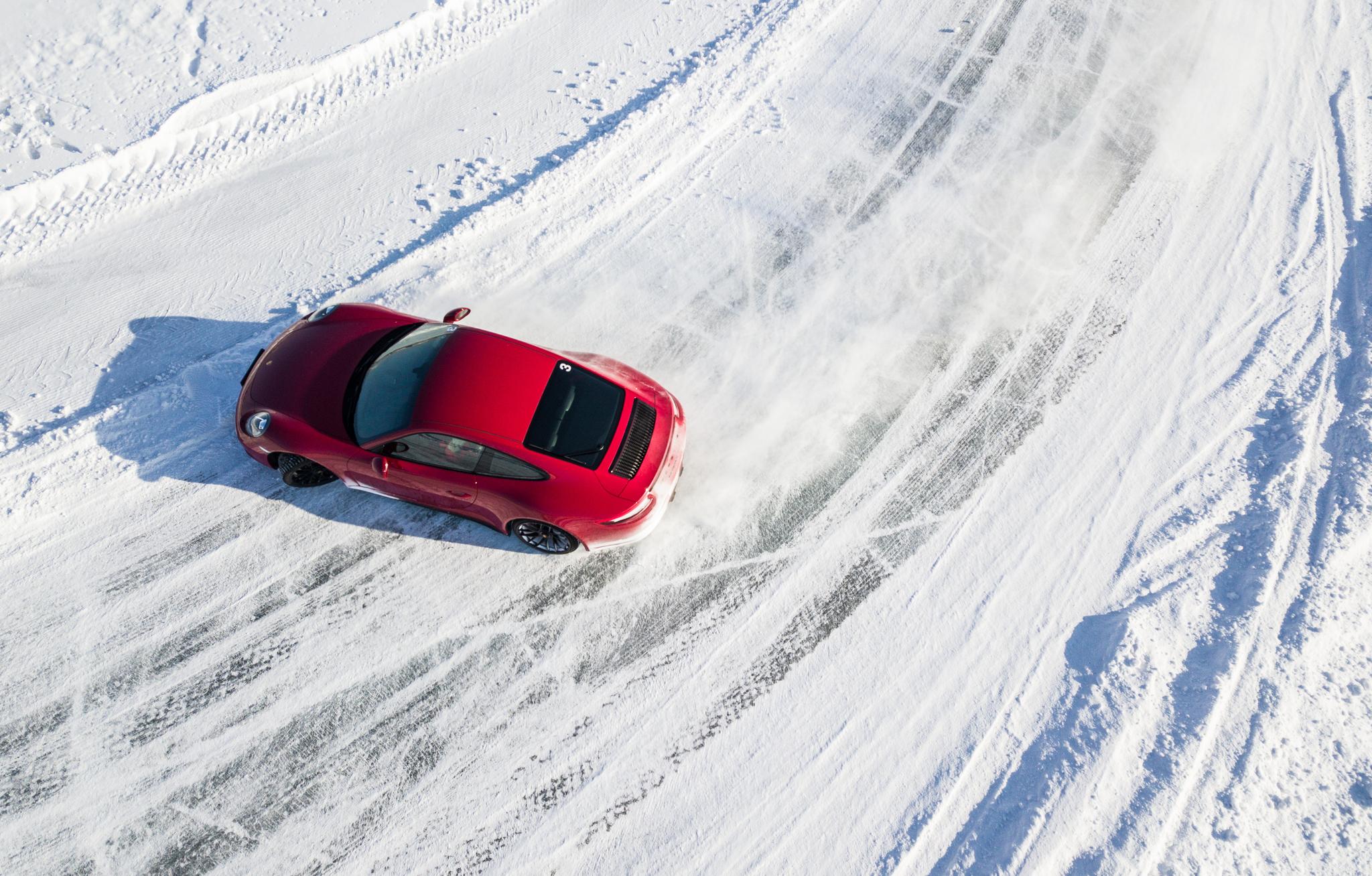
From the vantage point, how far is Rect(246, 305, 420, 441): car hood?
22.0 ft

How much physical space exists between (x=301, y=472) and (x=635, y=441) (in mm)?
3195

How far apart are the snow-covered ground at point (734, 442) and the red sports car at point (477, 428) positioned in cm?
68

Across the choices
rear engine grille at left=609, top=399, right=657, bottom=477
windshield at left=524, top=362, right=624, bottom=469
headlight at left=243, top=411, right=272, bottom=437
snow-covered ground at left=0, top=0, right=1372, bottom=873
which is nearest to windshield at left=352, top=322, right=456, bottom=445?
headlight at left=243, top=411, right=272, bottom=437

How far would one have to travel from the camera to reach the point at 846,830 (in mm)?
6082

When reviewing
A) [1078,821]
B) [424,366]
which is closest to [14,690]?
[424,366]

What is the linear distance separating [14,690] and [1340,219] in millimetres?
13965

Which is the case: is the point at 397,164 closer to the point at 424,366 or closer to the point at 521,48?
the point at 521,48

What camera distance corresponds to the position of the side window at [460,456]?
247 inches

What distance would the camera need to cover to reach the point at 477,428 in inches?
245

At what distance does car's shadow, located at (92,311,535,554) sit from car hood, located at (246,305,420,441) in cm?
93

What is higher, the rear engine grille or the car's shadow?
the rear engine grille

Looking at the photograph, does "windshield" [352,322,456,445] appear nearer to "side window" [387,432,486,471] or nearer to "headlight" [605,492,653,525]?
"side window" [387,432,486,471]

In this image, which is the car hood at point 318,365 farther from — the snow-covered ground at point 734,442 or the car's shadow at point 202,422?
the snow-covered ground at point 734,442

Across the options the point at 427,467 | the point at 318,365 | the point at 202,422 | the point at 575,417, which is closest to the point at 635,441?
the point at 575,417
